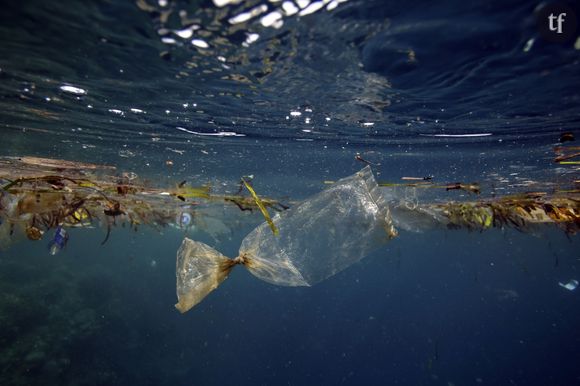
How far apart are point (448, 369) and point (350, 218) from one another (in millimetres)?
80195

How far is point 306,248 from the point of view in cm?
442

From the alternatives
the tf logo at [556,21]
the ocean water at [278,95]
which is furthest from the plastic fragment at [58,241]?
the tf logo at [556,21]

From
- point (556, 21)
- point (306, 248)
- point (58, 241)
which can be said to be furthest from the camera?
point (58, 241)

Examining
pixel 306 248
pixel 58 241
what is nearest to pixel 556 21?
pixel 306 248

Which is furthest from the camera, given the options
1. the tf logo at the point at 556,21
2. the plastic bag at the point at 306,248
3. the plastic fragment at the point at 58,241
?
the plastic fragment at the point at 58,241

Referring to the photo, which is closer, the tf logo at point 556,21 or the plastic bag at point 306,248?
the plastic bag at point 306,248

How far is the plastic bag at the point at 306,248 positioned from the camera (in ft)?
14.2

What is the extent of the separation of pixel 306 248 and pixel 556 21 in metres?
5.76

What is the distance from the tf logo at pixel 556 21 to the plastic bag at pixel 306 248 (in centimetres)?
422

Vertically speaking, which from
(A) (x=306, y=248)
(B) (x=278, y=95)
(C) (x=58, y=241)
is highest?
(B) (x=278, y=95)

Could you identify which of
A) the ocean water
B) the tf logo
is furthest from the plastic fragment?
the tf logo

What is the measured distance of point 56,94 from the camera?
28.5 feet

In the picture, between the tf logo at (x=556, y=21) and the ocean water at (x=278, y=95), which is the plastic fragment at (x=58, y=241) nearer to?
the ocean water at (x=278, y=95)

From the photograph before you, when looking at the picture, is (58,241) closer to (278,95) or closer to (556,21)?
(278,95)
